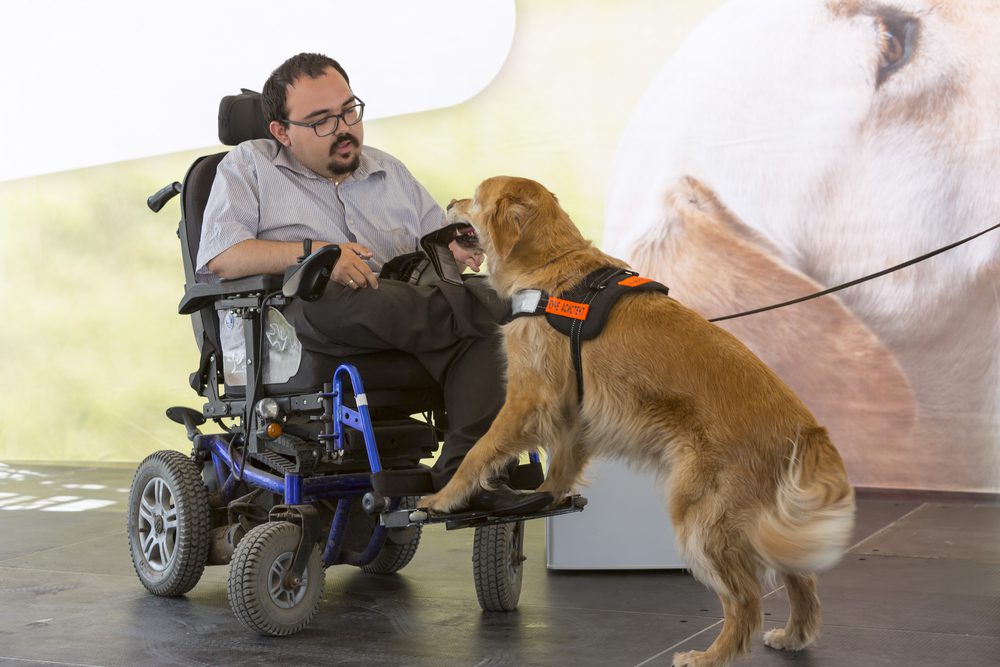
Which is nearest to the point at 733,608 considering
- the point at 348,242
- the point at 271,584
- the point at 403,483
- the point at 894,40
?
the point at 403,483

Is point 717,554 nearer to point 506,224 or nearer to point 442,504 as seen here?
point 442,504

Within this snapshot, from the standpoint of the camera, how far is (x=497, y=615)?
268cm

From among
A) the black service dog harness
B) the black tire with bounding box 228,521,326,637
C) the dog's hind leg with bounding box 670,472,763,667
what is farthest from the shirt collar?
the dog's hind leg with bounding box 670,472,763,667

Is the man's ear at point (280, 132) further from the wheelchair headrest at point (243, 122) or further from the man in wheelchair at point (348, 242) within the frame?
the wheelchair headrest at point (243, 122)

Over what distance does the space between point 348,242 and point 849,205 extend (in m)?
2.44

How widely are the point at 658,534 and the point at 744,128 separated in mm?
2007

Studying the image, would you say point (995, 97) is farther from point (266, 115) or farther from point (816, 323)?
point (266, 115)

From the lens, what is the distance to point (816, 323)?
4.46 meters

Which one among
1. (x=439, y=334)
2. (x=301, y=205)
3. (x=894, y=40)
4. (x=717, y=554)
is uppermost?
(x=894, y=40)

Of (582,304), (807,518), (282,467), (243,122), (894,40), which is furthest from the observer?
(894,40)

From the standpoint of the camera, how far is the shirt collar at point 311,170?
2.78 metres

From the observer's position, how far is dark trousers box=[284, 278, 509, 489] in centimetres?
238

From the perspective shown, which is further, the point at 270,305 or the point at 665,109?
the point at 665,109

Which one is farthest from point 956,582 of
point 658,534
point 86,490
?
point 86,490
